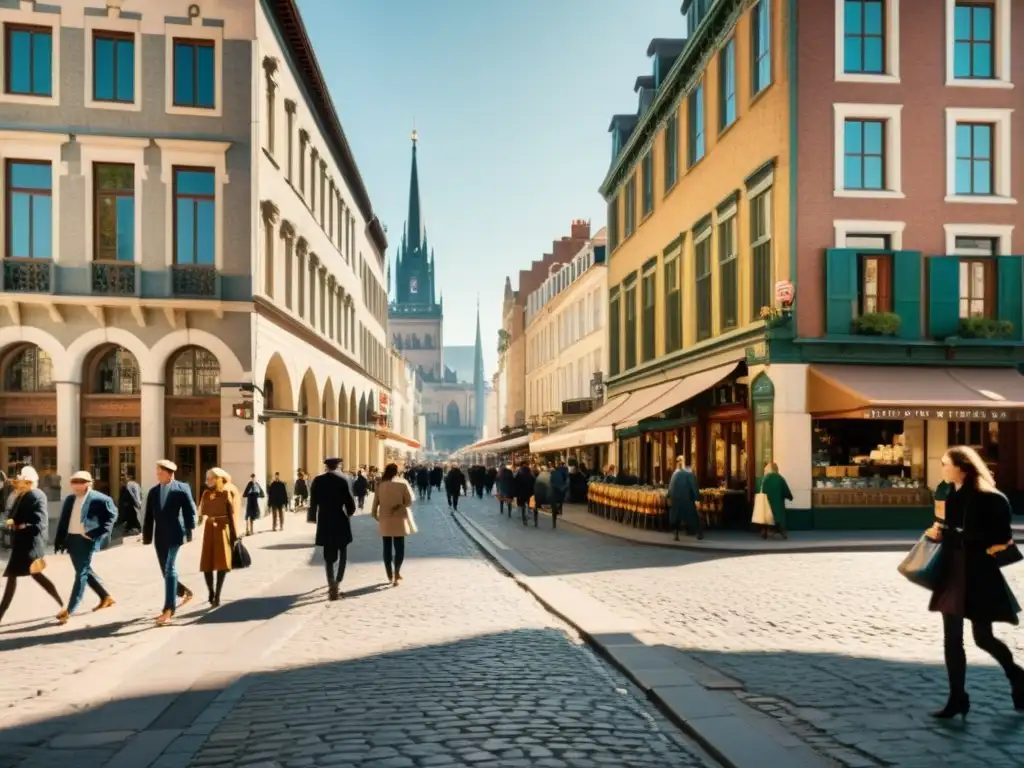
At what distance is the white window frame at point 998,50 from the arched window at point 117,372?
2110 cm

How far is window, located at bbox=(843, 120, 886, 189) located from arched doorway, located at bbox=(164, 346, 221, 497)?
1652 centimetres

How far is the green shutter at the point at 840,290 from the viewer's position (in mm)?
20547

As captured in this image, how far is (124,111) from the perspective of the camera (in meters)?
25.0

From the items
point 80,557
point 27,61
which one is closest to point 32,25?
point 27,61

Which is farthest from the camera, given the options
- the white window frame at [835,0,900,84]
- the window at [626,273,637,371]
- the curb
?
the window at [626,273,637,371]

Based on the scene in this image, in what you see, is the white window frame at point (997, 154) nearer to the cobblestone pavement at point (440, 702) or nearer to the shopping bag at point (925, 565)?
the cobblestone pavement at point (440, 702)

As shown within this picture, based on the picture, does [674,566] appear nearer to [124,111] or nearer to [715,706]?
[715,706]

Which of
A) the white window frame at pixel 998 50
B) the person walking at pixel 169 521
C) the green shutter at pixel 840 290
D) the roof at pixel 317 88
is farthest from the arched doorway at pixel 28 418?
the white window frame at pixel 998 50

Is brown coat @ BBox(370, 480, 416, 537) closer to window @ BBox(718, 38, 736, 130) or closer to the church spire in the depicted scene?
window @ BBox(718, 38, 736, 130)

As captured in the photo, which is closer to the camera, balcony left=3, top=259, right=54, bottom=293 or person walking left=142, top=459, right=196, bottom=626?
person walking left=142, top=459, right=196, bottom=626

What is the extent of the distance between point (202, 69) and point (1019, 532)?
22.2 meters

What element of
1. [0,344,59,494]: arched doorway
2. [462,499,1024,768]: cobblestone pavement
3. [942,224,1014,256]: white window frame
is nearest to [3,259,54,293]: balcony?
[0,344,59,494]: arched doorway

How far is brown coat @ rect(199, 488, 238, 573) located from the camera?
11.2m

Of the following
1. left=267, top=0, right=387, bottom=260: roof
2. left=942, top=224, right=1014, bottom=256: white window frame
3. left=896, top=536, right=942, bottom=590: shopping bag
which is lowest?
left=896, top=536, right=942, bottom=590: shopping bag
